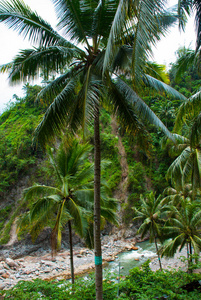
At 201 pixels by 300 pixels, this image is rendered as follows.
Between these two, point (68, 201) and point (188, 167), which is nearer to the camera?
point (68, 201)

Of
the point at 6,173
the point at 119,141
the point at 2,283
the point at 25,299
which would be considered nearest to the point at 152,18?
the point at 25,299

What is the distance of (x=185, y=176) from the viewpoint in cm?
1005

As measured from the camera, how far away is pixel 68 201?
8203mm

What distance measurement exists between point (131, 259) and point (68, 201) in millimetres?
10328

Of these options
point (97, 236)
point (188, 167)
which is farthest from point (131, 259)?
point (97, 236)

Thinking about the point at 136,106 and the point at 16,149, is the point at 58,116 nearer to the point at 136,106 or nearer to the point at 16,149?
the point at 136,106

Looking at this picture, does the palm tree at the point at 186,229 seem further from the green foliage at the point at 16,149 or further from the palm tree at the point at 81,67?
the green foliage at the point at 16,149

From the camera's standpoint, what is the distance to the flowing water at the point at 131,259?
1440 cm

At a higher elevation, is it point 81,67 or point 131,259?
point 81,67

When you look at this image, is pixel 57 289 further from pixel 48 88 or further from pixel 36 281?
pixel 48 88

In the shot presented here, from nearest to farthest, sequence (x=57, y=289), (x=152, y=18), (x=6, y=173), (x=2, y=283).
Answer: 1. (x=152, y=18)
2. (x=57, y=289)
3. (x=2, y=283)
4. (x=6, y=173)

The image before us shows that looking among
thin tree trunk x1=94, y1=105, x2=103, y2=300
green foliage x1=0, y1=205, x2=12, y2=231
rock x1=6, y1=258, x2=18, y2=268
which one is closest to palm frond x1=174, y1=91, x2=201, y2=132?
thin tree trunk x1=94, y1=105, x2=103, y2=300

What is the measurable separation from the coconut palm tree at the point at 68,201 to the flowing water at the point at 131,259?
7424mm

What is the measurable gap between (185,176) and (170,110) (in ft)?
53.6
